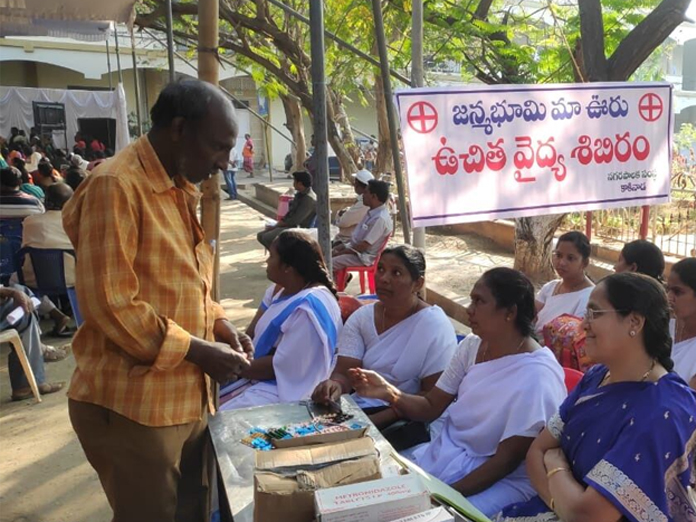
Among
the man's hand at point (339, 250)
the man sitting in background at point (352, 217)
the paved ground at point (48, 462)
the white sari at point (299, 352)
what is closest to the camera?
the white sari at point (299, 352)

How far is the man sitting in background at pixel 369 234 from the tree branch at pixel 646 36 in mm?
2272

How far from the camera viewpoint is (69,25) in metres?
5.34

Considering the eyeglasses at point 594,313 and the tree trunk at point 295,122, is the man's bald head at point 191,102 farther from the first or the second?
the tree trunk at point 295,122

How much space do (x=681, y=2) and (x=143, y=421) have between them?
5.02 meters

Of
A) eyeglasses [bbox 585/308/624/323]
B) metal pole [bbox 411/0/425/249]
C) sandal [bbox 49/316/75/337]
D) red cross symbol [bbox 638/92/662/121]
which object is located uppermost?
metal pole [bbox 411/0/425/249]

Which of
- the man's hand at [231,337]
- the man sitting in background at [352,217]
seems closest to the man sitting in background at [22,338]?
the man's hand at [231,337]

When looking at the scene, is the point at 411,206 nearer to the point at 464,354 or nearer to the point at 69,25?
the point at 464,354

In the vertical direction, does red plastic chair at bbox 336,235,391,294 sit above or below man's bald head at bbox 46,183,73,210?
below

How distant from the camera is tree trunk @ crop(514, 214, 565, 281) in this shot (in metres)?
6.19

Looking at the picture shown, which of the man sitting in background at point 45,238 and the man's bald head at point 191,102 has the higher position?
the man's bald head at point 191,102

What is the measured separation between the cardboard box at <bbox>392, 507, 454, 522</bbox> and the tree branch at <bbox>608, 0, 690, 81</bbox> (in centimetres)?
473

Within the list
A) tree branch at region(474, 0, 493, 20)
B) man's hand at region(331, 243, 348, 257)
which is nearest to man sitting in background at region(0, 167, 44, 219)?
man's hand at region(331, 243, 348, 257)

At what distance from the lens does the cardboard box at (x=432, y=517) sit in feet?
4.03

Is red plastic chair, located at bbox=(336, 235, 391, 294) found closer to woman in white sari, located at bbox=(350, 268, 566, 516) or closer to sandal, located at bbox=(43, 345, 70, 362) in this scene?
sandal, located at bbox=(43, 345, 70, 362)
